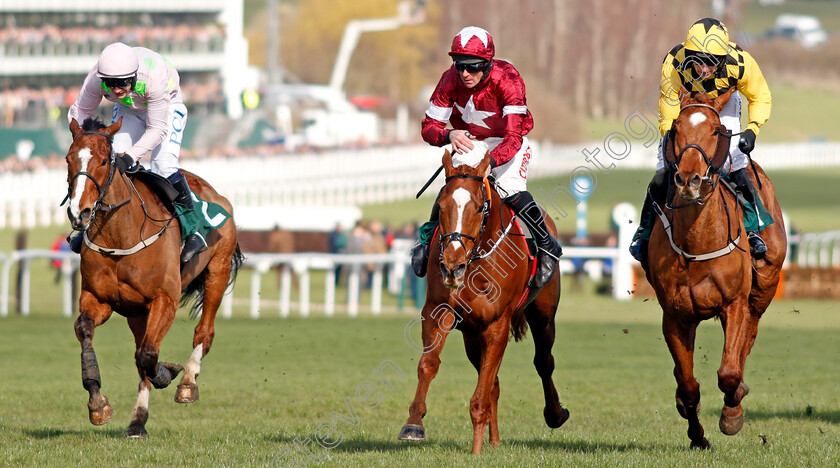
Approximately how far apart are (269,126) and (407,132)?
13.3 m

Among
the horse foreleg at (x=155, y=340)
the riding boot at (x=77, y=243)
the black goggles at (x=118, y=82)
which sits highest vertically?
the black goggles at (x=118, y=82)

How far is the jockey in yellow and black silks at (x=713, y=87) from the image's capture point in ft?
22.6

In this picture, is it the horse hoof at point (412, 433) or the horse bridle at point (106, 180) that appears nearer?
the horse hoof at point (412, 433)

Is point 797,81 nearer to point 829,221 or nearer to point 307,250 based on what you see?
point 829,221

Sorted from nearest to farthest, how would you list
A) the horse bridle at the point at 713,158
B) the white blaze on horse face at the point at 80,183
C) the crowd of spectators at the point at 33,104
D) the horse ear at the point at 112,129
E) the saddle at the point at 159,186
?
1. the horse bridle at the point at 713,158
2. the white blaze on horse face at the point at 80,183
3. the horse ear at the point at 112,129
4. the saddle at the point at 159,186
5. the crowd of spectators at the point at 33,104

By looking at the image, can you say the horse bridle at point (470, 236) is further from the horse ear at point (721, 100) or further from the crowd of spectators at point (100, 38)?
the crowd of spectators at point (100, 38)

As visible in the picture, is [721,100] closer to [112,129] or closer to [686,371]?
[686,371]

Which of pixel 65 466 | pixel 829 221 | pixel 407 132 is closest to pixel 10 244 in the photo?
pixel 829 221

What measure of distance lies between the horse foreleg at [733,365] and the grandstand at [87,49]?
34.8 m

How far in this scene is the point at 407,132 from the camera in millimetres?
58125

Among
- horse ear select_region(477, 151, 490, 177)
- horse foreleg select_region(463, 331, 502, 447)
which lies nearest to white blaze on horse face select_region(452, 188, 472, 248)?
horse ear select_region(477, 151, 490, 177)

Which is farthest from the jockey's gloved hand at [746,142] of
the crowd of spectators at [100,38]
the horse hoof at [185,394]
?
the crowd of spectators at [100,38]

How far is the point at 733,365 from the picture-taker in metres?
6.47

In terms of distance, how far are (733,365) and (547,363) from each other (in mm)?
1522
